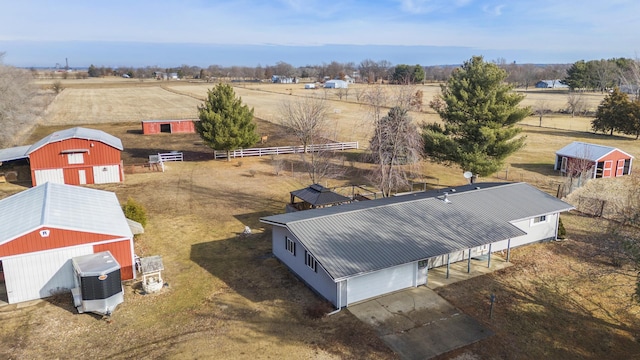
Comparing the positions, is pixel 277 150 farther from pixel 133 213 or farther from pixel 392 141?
pixel 133 213

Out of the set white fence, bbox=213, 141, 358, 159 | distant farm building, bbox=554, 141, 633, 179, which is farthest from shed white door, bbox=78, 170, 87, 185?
distant farm building, bbox=554, 141, 633, 179

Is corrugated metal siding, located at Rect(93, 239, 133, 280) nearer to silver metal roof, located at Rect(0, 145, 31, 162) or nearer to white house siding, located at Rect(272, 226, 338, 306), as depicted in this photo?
white house siding, located at Rect(272, 226, 338, 306)

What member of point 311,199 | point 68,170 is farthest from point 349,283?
point 68,170

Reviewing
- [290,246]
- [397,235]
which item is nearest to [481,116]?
[397,235]

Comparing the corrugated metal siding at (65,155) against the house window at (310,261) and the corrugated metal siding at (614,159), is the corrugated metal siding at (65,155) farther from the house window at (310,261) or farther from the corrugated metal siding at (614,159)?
the corrugated metal siding at (614,159)

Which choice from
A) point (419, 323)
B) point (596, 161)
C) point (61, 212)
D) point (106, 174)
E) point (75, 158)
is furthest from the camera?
point (596, 161)

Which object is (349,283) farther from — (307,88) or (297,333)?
(307,88)

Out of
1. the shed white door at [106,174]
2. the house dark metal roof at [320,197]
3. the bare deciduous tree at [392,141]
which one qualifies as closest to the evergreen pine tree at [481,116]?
the bare deciduous tree at [392,141]
